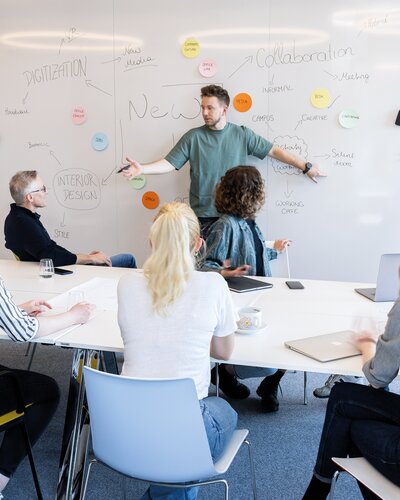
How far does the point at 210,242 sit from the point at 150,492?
138cm

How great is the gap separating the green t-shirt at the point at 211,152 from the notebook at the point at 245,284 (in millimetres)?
1214

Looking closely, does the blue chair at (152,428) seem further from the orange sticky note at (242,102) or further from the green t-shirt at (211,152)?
the orange sticky note at (242,102)

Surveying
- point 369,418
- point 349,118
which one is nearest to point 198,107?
point 349,118

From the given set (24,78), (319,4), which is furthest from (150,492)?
(24,78)

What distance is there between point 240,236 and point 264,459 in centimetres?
107

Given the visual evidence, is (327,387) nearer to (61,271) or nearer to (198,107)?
(61,271)

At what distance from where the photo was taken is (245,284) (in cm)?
267

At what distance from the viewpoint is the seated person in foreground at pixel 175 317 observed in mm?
1640

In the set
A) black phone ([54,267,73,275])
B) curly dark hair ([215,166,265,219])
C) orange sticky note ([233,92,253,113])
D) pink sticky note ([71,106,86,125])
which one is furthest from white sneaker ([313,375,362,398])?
pink sticky note ([71,106,86,125])

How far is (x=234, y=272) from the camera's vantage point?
2.70 meters

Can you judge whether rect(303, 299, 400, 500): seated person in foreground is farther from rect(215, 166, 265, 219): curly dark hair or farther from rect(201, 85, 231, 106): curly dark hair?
rect(201, 85, 231, 106): curly dark hair

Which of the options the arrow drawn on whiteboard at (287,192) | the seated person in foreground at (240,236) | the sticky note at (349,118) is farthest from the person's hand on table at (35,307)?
the sticky note at (349,118)

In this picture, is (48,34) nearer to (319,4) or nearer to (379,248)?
(319,4)

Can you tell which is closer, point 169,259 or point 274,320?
point 169,259
